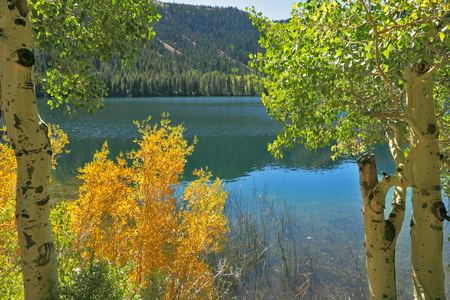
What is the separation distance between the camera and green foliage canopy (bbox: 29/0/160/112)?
4.30 metres

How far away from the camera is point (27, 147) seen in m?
2.81

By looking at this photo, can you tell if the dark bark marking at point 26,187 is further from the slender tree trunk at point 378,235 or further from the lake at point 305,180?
the lake at point 305,180

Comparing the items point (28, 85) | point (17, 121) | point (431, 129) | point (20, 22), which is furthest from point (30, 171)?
point (431, 129)

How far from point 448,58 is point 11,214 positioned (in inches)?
262

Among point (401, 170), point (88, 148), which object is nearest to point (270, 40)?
point (401, 170)

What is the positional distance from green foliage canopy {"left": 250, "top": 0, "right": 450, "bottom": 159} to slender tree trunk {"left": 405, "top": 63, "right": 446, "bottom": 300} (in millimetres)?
226

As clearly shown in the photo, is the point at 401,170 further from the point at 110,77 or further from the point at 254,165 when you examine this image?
the point at 110,77

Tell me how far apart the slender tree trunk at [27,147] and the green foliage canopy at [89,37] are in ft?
4.73

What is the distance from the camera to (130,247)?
5.13 m

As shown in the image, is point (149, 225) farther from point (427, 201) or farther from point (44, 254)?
point (427, 201)

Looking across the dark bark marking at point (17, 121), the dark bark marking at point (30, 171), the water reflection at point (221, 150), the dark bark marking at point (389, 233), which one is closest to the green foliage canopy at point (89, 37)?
the dark bark marking at point (17, 121)

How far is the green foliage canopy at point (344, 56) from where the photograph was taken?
10.1 ft

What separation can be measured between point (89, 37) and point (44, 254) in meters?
3.76

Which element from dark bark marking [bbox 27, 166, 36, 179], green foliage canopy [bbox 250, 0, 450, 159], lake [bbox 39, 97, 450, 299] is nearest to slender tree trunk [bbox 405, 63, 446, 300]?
green foliage canopy [bbox 250, 0, 450, 159]
